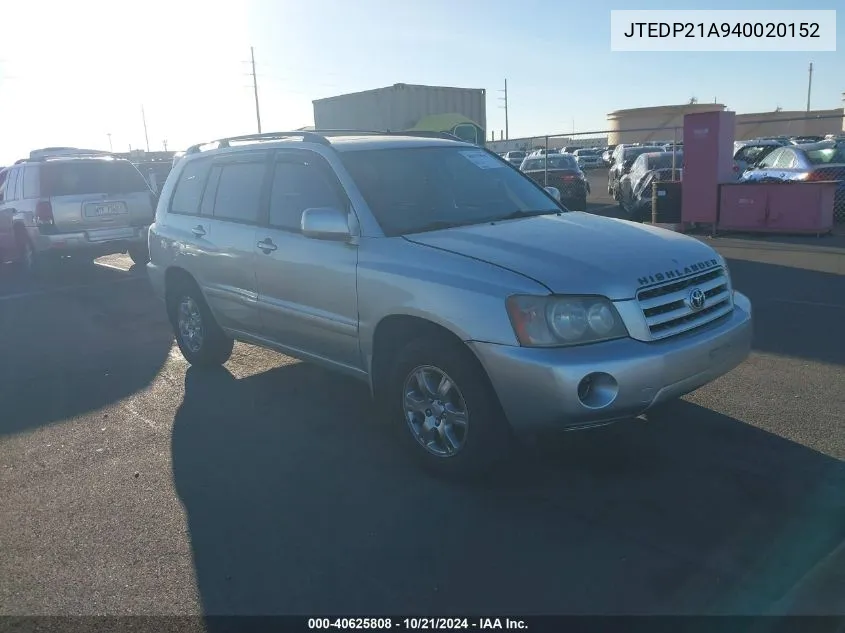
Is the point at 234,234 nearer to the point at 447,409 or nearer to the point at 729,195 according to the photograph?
the point at 447,409

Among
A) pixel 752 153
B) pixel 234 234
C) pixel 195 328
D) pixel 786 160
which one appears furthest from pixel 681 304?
pixel 752 153

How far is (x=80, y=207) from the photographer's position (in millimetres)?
11320

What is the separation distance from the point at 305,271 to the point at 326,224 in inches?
20.5

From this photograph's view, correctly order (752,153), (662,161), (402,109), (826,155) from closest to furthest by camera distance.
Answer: (826,155) < (662,161) < (402,109) < (752,153)

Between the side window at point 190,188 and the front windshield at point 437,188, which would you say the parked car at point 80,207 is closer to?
the side window at point 190,188

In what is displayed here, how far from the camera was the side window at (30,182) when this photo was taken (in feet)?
37.6

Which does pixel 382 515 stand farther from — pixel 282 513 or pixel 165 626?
pixel 165 626

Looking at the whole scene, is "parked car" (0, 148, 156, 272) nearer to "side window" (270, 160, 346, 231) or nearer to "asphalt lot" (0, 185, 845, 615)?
"asphalt lot" (0, 185, 845, 615)

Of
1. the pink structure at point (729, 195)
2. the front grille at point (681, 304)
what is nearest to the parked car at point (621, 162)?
the pink structure at point (729, 195)

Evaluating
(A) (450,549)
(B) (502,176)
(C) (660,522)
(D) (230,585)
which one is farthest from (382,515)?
(B) (502,176)

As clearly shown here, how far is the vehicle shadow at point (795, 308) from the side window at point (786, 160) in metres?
5.38

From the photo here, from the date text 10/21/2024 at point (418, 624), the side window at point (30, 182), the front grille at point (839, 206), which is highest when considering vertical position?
the side window at point (30, 182)

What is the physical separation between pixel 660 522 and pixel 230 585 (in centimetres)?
204

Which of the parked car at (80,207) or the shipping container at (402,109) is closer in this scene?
the parked car at (80,207)
